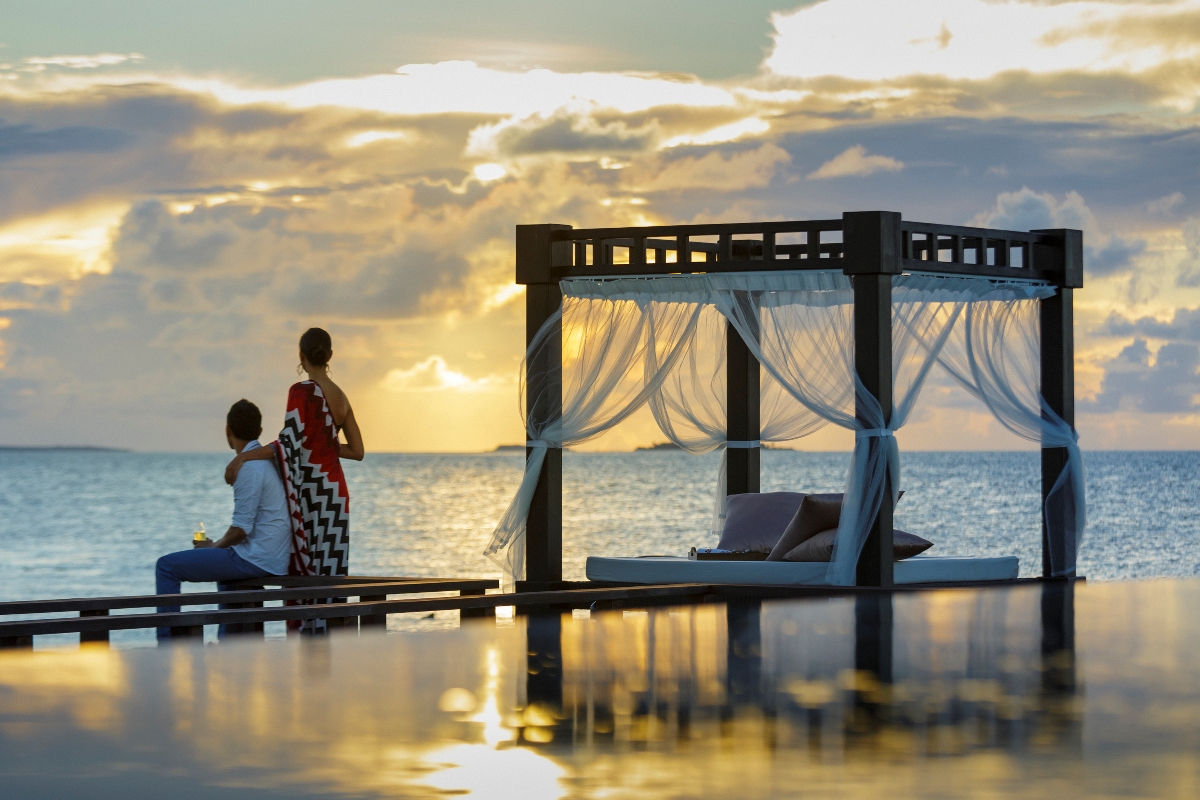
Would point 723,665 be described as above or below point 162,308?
below

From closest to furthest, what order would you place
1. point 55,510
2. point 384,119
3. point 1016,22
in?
point 1016,22 < point 384,119 < point 55,510

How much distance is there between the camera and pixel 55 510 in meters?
43.0

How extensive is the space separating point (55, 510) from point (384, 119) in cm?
1741

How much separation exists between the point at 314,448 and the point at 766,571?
9.31 feet

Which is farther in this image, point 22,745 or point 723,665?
point 723,665

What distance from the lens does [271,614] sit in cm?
591

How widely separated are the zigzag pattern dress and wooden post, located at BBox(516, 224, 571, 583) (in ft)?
7.62

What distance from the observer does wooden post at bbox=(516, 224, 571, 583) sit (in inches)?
356

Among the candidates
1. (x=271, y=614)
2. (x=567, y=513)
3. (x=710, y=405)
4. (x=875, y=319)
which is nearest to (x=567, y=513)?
(x=567, y=513)

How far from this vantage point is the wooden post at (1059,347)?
9484 mm

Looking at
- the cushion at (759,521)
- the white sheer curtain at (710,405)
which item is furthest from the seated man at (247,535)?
the white sheer curtain at (710,405)

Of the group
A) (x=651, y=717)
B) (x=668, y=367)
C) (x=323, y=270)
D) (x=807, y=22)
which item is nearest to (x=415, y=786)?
(x=651, y=717)

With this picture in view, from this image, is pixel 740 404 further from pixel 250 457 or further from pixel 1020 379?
pixel 250 457

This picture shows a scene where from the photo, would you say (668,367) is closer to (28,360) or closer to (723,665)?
(723,665)
